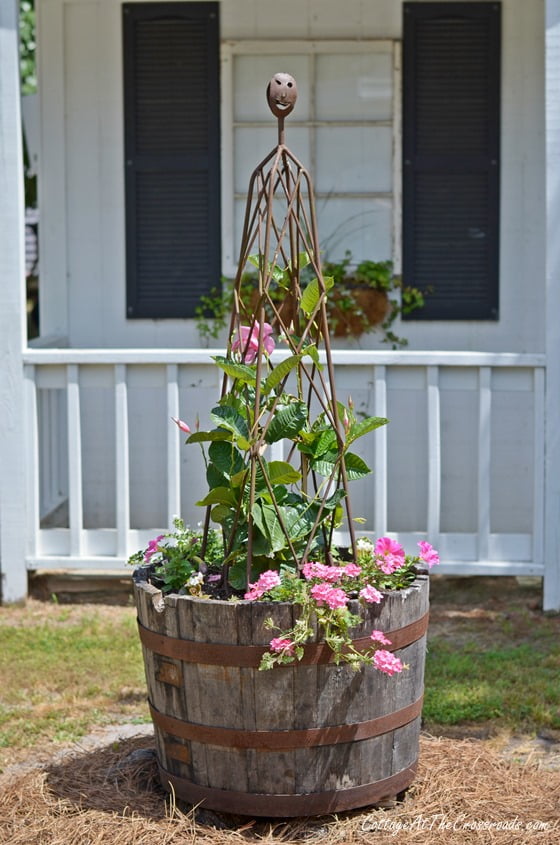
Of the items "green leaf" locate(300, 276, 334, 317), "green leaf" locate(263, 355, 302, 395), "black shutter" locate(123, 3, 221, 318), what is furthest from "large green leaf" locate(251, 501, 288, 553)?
"black shutter" locate(123, 3, 221, 318)

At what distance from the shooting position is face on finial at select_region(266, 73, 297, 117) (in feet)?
10.7

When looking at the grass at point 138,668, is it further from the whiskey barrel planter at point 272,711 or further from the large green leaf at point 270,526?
the large green leaf at point 270,526

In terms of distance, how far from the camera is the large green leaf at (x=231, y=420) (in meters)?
3.29

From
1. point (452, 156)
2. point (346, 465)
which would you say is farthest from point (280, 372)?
point (452, 156)

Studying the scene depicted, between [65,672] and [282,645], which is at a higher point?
[282,645]

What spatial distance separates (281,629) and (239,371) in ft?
2.38

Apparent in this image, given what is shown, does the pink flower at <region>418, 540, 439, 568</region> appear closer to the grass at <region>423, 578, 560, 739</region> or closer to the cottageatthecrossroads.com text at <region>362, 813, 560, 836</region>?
the cottageatthecrossroads.com text at <region>362, 813, 560, 836</region>

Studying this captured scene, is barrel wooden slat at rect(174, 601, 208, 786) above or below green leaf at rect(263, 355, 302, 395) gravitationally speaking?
below

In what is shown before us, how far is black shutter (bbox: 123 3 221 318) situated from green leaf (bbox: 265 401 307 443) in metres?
3.48

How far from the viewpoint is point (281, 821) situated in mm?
3291

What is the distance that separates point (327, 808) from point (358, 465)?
0.94 m

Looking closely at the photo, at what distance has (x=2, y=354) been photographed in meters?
5.64

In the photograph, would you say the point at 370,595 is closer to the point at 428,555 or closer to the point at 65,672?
the point at 428,555

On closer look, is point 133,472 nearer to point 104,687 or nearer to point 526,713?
point 104,687
